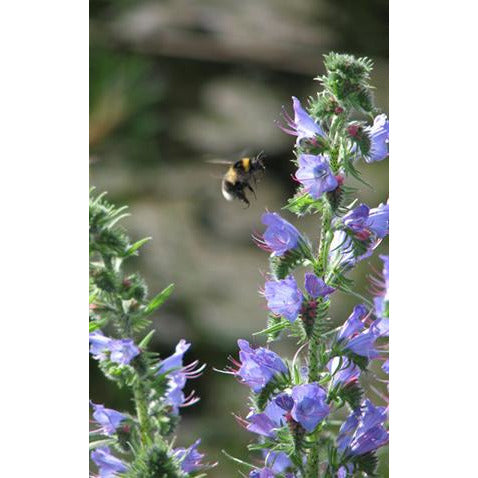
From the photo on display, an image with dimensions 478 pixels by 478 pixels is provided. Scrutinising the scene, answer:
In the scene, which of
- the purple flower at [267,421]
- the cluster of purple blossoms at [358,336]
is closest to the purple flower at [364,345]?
the cluster of purple blossoms at [358,336]

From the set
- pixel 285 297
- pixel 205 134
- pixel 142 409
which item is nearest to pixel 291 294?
pixel 285 297

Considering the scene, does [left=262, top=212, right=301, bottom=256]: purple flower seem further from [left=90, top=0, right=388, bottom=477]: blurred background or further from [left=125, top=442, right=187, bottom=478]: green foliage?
[left=125, top=442, right=187, bottom=478]: green foliage

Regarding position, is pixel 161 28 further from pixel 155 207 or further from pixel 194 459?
pixel 194 459

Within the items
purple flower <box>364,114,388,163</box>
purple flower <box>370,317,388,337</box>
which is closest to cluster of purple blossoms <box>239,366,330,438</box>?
purple flower <box>370,317,388,337</box>

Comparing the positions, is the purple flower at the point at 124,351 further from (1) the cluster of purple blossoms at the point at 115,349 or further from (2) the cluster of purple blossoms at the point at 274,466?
(2) the cluster of purple blossoms at the point at 274,466

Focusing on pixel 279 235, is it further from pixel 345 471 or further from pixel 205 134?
pixel 205 134

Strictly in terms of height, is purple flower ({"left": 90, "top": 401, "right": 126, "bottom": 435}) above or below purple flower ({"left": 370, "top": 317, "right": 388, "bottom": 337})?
below

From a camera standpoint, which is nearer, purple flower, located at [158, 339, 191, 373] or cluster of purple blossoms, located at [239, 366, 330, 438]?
cluster of purple blossoms, located at [239, 366, 330, 438]
